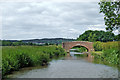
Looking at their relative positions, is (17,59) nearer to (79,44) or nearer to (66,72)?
(66,72)

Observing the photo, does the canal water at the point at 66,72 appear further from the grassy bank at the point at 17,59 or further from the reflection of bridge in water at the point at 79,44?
the reflection of bridge in water at the point at 79,44

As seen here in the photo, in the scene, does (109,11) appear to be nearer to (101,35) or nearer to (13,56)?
(13,56)

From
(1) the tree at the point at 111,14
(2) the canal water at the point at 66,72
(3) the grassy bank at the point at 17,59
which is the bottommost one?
(2) the canal water at the point at 66,72

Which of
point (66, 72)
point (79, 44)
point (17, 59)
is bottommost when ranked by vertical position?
point (66, 72)

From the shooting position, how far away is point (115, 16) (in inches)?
453

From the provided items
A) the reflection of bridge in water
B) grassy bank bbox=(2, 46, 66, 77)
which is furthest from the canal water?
the reflection of bridge in water

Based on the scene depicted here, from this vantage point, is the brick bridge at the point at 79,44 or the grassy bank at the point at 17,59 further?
the brick bridge at the point at 79,44

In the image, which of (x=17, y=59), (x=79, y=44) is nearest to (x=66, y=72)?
(x=17, y=59)

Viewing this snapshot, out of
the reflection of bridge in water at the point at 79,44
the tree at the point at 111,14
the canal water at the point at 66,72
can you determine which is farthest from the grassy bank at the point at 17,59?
the reflection of bridge in water at the point at 79,44

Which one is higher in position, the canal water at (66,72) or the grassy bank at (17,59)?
the grassy bank at (17,59)

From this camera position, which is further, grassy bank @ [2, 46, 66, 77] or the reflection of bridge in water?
the reflection of bridge in water

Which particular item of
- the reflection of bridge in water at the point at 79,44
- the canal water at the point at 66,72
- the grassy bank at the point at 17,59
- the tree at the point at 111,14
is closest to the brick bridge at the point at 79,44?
the reflection of bridge in water at the point at 79,44

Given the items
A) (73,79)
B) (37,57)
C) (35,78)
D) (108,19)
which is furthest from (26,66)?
(108,19)

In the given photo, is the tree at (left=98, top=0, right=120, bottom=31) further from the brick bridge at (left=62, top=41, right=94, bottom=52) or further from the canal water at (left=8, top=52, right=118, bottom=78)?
the brick bridge at (left=62, top=41, right=94, bottom=52)
